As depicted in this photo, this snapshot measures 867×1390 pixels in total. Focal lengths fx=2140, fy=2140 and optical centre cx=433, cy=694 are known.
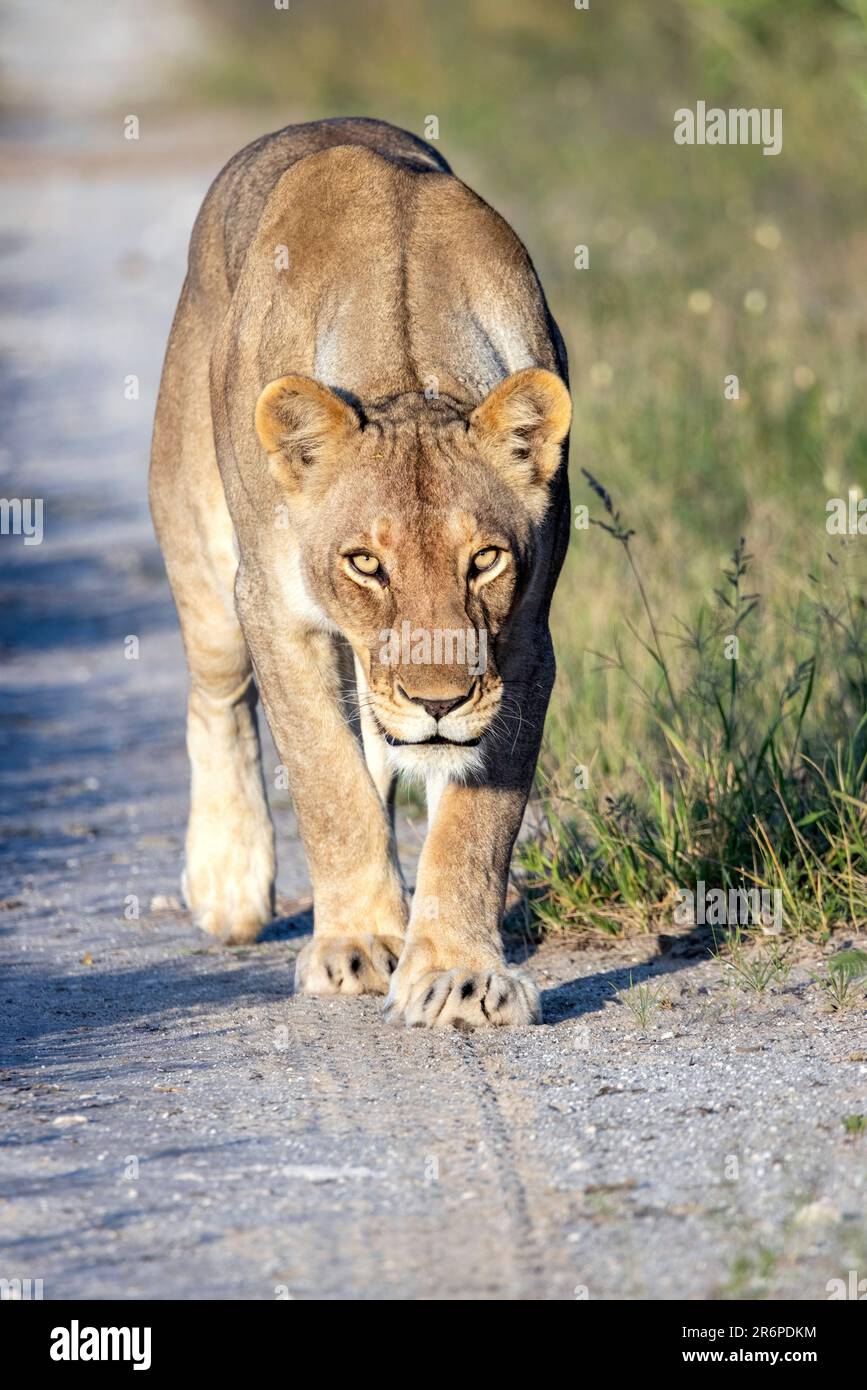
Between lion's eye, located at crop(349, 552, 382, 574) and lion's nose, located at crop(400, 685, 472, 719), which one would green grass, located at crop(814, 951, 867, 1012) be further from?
lion's eye, located at crop(349, 552, 382, 574)

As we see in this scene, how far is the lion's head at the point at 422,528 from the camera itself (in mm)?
3773

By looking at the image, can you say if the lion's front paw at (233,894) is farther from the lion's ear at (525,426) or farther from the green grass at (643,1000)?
the lion's ear at (525,426)

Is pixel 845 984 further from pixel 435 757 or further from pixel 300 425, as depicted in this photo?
pixel 300 425

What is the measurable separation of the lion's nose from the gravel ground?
2.02 feet

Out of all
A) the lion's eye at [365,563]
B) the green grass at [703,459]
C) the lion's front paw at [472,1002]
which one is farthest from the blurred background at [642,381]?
the lion's eye at [365,563]

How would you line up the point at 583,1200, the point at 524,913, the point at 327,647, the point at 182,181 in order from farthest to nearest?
the point at 182,181 → the point at 524,913 → the point at 327,647 → the point at 583,1200

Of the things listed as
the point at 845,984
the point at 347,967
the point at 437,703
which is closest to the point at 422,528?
the point at 437,703

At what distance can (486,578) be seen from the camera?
12.7ft

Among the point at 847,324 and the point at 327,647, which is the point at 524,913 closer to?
the point at 327,647

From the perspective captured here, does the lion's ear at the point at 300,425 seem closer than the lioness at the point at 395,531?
No

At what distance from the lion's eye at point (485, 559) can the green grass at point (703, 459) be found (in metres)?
0.74

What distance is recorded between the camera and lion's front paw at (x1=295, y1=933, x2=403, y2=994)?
4.34 metres
